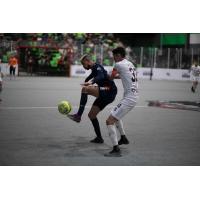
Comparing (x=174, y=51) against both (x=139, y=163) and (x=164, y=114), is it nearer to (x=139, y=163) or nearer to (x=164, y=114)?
(x=164, y=114)

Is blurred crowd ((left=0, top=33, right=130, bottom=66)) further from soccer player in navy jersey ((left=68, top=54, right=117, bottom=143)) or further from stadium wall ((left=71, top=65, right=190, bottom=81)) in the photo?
soccer player in navy jersey ((left=68, top=54, right=117, bottom=143))

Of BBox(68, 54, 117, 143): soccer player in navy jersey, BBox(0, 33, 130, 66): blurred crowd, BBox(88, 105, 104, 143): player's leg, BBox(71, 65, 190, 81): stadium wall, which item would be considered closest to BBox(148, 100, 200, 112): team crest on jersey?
BBox(88, 105, 104, 143): player's leg

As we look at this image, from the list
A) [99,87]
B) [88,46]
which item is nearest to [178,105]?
[99,87]

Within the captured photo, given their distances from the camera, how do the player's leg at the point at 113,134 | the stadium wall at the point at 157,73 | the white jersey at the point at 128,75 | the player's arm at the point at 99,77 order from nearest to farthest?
the white jersey at the point at 128,75
the player's leg at the point at 113,134
the player's arm at the point at 99,77
the stadium wall at the point at 157,73

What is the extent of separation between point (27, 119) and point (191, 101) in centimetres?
630

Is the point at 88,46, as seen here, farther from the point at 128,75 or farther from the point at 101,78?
the point at 128,75

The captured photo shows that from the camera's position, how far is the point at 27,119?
28.8 feet

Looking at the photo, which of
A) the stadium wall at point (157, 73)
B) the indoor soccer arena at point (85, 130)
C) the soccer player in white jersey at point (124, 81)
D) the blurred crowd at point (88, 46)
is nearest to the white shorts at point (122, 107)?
the soccer player in white jersey at point (124, 81)

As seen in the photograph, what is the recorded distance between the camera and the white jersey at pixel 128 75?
5.69m

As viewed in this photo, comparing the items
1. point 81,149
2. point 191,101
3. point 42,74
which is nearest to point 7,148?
point 81,149

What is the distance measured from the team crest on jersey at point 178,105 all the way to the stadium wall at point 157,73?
8819 millimetres

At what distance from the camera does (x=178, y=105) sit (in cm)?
1225

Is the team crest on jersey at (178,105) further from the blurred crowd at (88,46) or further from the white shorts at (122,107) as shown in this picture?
the blurred crowd at (88,46)
